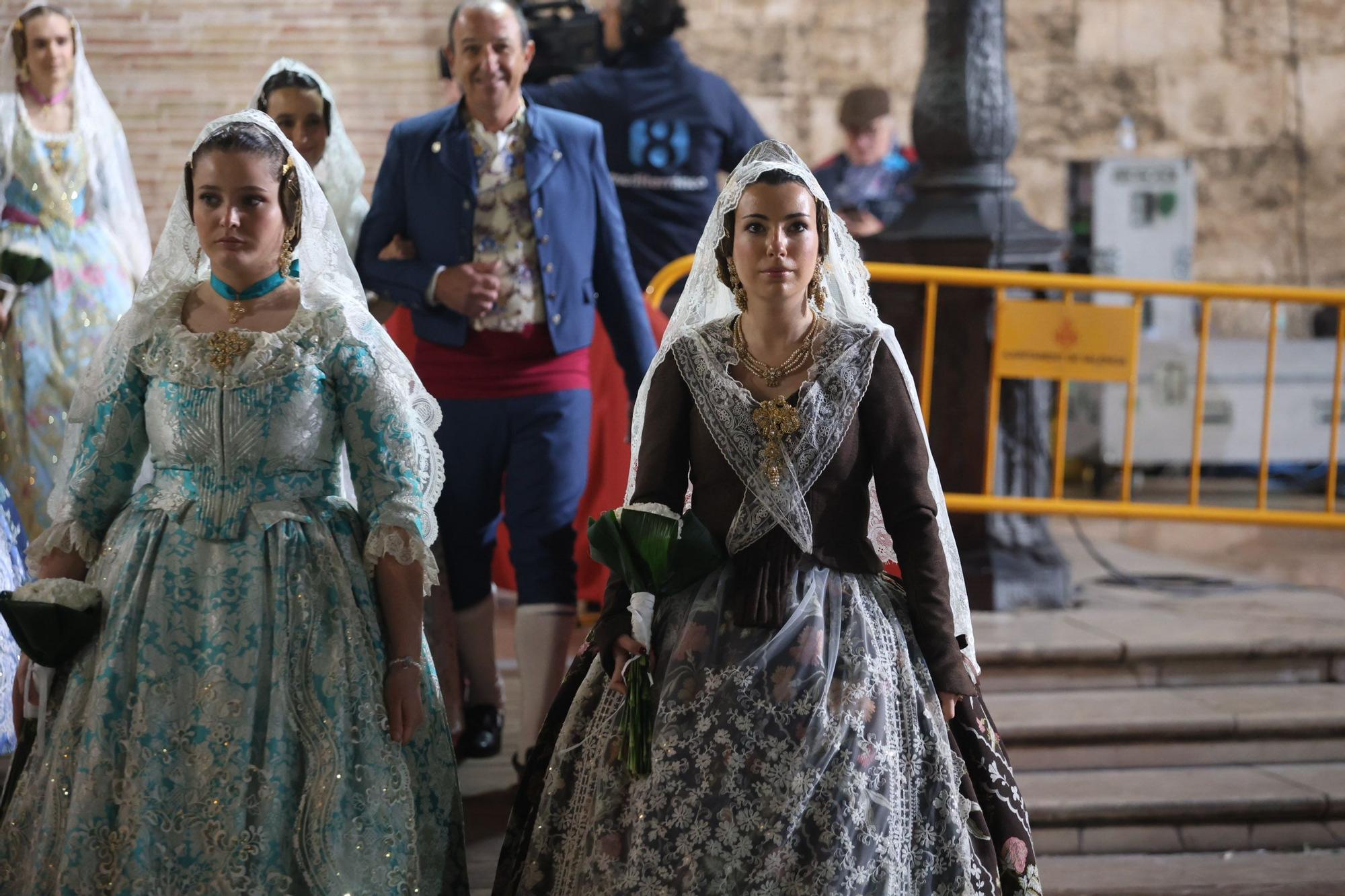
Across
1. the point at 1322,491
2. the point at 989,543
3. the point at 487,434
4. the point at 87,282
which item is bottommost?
the point at 1322,491

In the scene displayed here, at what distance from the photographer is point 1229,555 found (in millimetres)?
7980

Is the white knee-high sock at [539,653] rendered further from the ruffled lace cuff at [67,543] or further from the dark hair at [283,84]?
the dark hair at [283,84]

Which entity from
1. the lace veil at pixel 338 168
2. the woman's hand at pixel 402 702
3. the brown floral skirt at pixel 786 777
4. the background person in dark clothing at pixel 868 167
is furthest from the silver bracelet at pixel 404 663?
the background person in dark clothing at pixel 868 167

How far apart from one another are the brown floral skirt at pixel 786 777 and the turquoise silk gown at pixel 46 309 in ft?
9.06

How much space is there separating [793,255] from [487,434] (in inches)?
48.9

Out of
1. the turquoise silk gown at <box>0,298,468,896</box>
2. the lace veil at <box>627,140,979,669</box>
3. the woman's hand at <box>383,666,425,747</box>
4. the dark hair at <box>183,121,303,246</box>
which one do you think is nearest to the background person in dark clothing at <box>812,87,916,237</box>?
the lace veil at <box>627,140,979,669</box>

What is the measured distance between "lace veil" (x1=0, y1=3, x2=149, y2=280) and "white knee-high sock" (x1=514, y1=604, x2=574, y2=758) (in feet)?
6.84

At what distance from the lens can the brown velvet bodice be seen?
106 inches

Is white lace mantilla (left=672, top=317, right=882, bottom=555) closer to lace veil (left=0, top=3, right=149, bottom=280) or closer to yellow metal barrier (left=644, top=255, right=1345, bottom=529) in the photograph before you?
yellow metal barrier (left=644, top=255, right=1345, bottom=529)

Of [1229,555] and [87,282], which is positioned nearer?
[87,282]

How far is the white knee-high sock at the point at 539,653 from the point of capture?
377cm

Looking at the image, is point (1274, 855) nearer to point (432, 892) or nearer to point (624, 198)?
point (432, 892)

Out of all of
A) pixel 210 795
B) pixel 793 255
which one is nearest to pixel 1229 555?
pixel 793 255

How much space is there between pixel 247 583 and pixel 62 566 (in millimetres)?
369
